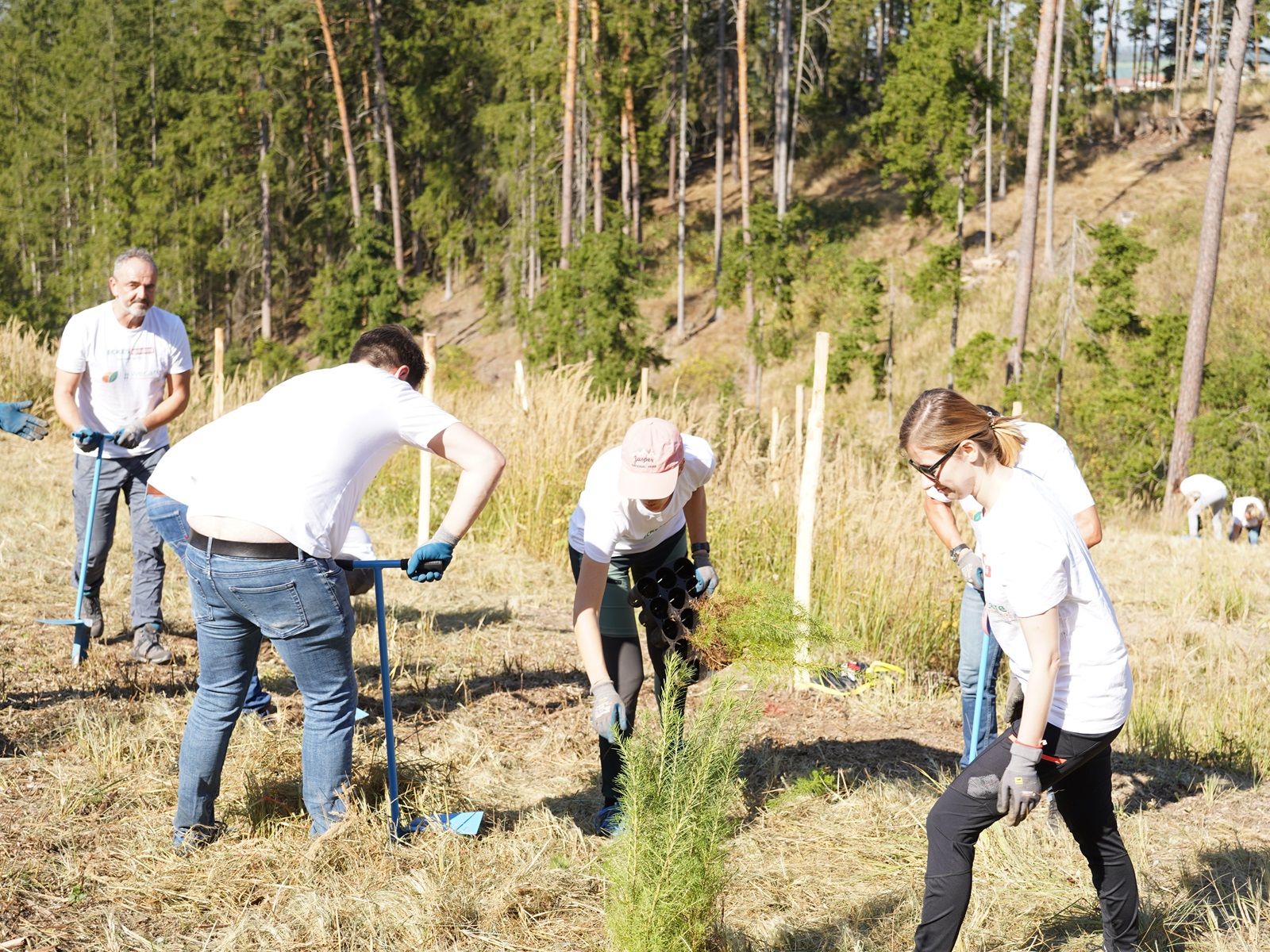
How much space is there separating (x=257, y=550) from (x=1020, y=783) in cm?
201

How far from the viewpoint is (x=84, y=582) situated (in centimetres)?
518

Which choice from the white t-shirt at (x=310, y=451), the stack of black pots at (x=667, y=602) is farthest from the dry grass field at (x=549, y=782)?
the white t-shirt at (x=310, y=451)

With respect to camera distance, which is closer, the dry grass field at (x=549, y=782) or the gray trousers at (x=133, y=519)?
the dry grass field at (x=549, y=782)

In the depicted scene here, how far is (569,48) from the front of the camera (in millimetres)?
22375

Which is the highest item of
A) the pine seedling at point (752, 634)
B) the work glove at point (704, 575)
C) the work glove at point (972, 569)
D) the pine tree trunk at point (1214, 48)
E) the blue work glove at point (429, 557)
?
the pine tree trunk at point (1214, 48)

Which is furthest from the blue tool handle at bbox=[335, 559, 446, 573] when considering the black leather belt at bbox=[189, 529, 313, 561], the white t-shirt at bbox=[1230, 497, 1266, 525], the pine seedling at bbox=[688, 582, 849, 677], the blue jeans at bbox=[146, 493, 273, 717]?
the white t-shirt at bbox=[1230, 497, 1266, 525]

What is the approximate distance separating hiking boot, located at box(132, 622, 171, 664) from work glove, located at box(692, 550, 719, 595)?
9.03ft

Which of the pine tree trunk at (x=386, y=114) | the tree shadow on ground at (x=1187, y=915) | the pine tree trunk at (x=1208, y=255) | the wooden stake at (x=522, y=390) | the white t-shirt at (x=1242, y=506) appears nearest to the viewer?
the tree shadow on ground at (x=1187, y=915)

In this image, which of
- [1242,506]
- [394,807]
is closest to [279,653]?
[394,807]

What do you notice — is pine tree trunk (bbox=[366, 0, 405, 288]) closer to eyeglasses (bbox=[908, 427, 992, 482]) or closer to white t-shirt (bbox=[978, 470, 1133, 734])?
eyeglasses (bbox=[908, 427, 992, 482])

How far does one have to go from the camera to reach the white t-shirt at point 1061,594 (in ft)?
7.82

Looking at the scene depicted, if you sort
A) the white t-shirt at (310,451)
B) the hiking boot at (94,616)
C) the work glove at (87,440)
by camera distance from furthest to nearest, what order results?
the hiking boot at (94,616) → the work glove at (87,440) → the white t-shirt at (310,451)

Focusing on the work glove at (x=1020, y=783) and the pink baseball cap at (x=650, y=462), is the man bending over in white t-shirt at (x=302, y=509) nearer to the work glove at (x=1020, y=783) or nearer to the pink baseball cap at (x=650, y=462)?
the pink baseball cap at (x=650, y=462)

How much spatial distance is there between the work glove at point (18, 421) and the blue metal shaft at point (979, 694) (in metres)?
3.87
